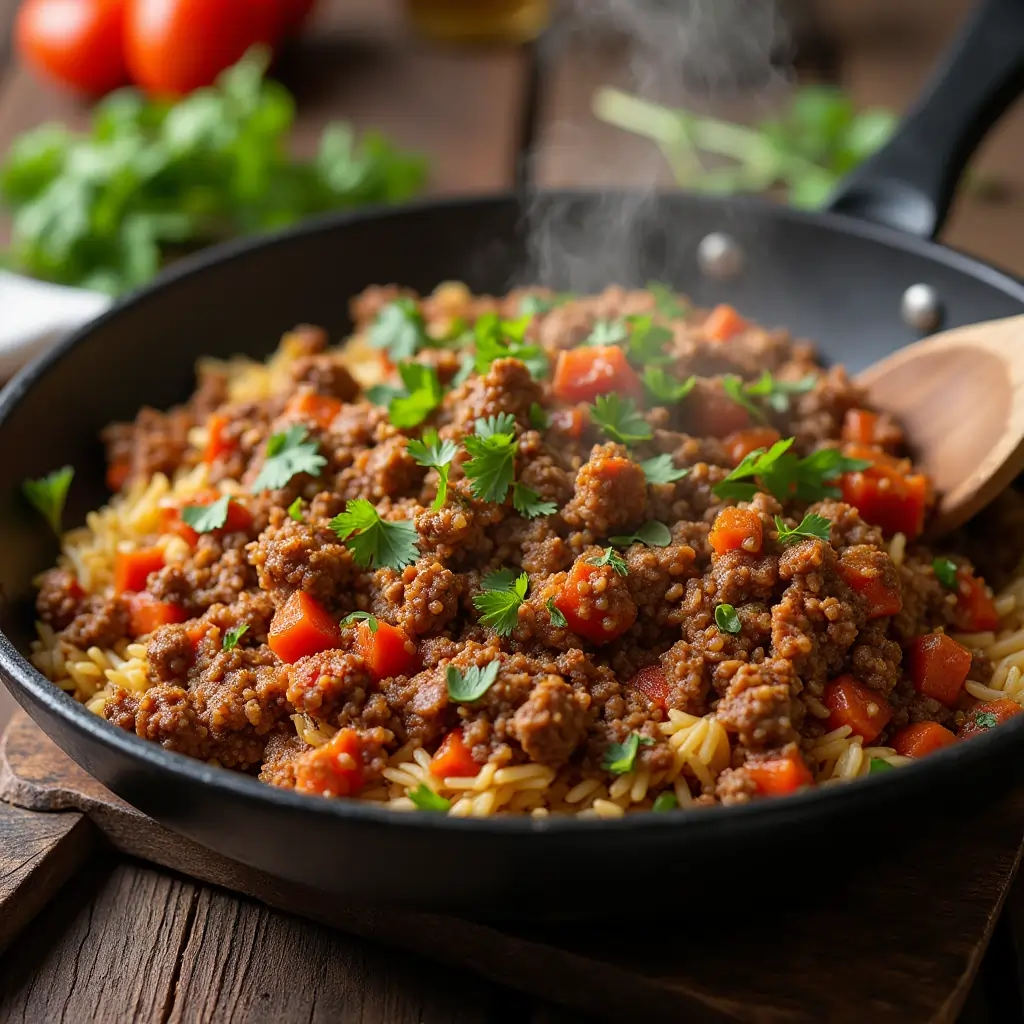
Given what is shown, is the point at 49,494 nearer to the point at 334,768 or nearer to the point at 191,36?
the point at 334,768

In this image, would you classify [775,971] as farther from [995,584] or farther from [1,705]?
[1,705]

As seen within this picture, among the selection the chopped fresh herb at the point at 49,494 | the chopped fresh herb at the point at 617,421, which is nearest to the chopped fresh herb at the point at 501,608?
the chopped fresh herb at the point at 617,421

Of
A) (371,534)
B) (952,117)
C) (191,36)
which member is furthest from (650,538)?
(191,36)

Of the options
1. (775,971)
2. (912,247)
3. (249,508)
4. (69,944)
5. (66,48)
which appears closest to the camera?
(775,971)

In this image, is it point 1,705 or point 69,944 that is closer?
point 69,944

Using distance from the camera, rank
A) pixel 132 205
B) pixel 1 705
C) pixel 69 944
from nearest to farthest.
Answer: pixel 69 944 → pixel 1 705 → pixel 132 205

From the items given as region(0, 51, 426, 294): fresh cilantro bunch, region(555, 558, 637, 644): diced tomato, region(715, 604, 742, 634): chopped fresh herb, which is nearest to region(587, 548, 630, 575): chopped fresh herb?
region(555, 558, 637, 644): diced tomato

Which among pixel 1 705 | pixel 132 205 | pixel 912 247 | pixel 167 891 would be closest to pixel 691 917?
pixel 167 891
